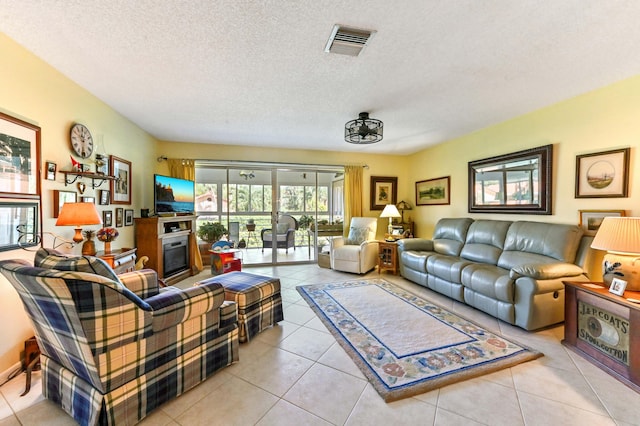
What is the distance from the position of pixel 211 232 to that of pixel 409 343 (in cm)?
409

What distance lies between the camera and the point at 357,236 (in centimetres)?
527

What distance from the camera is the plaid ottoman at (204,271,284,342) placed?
235cm

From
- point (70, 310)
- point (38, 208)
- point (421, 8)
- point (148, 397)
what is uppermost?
point (421, 8)

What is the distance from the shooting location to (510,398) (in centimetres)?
166

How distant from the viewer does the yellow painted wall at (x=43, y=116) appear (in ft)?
6.20

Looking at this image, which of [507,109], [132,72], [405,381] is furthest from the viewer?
[507,109]

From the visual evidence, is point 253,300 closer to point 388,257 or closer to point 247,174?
point 388,257

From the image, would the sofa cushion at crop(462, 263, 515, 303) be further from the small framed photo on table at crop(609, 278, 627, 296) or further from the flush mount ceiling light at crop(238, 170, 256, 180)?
the flush mount ceiling light at crop(238, 170, 256, 180)

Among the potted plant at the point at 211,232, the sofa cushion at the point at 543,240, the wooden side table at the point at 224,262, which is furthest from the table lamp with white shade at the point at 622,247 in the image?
the potted plant at the point at 211,232

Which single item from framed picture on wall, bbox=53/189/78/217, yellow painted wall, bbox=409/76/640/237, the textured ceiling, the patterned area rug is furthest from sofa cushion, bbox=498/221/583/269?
framed picture on wall, bbox=53/189/78/217

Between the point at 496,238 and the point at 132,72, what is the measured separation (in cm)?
453

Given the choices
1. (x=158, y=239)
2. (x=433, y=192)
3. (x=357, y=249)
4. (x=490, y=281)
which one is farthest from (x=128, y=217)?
(x=433, y=192)

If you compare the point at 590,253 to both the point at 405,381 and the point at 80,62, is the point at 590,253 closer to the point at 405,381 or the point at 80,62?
the point at 405,381

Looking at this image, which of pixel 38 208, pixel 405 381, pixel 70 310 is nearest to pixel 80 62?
pixel 38 208
